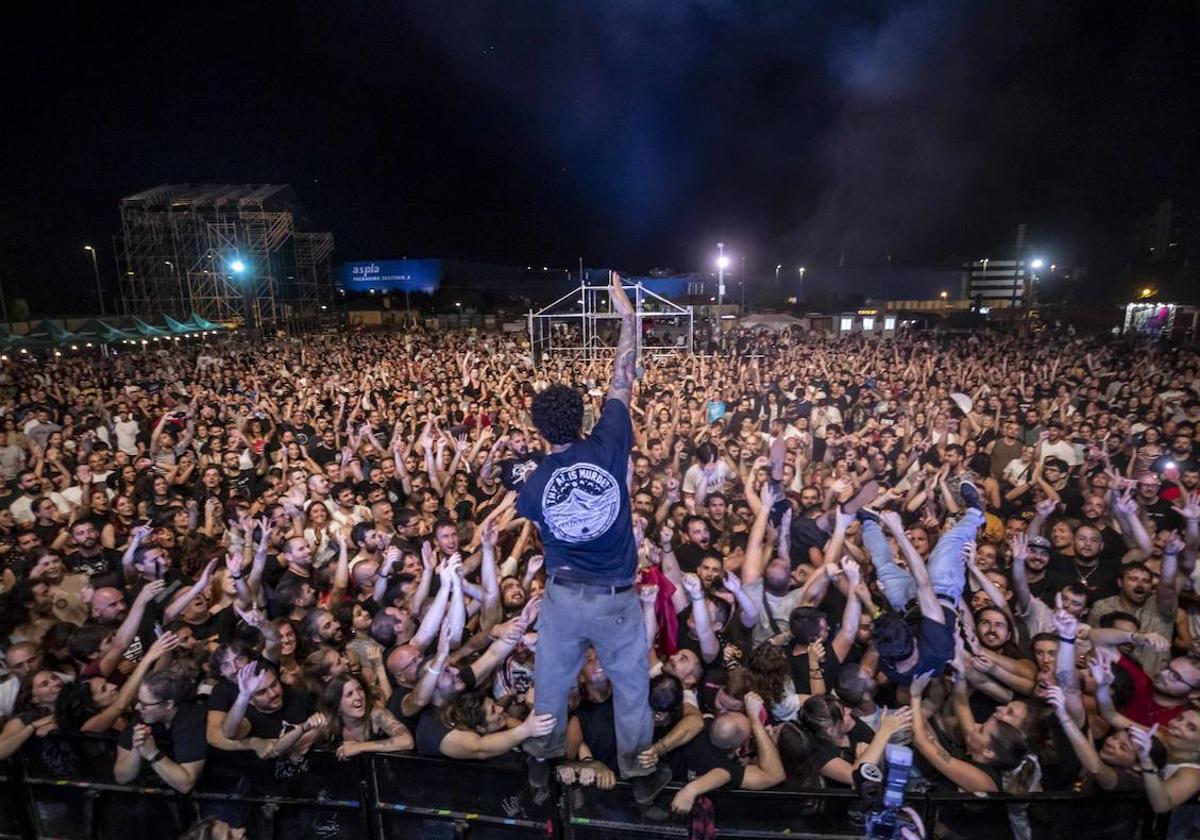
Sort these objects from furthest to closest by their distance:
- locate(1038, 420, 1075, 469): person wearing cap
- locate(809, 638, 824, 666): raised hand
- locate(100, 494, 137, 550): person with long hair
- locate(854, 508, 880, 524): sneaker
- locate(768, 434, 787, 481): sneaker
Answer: locate(1038, 420, 1075, 469): person wearing cap < locate(768, 434, 787, 481): sneaker < locate(100, 494, 137, 550): person with long hair < locate(854, 508, 880, 524): sneaker < locate(809, 638, 824, 666): raised hand

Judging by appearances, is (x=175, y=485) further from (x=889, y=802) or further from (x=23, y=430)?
(x=889, y=802)

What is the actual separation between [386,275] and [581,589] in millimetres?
69674

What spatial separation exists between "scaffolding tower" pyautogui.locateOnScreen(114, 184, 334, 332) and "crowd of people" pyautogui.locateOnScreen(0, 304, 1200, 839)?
3121 centimetres

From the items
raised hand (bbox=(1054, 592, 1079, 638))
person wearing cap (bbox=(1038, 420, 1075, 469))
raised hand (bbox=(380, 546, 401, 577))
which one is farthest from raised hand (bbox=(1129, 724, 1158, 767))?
person wearing cap (bbox=(1038, 420, 1075, 469))

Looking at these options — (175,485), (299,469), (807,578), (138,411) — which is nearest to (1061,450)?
(807,578)

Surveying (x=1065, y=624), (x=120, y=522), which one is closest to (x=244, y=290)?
(x=120, y=522)

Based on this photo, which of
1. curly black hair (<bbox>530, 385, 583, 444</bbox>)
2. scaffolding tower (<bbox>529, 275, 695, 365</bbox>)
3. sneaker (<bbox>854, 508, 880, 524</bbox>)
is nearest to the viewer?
curly black hair (<bbox>530, 385, 583, 444</bbox>)

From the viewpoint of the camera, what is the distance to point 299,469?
22.8 feet

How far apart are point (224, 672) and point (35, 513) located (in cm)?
397

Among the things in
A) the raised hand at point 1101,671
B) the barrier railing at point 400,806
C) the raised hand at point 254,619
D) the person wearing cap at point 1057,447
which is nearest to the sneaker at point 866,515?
the raised hand at point 1101,671

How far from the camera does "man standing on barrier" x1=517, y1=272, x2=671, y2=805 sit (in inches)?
94.0

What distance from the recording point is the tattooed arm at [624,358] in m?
2.76

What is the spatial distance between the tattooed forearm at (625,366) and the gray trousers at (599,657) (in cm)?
82

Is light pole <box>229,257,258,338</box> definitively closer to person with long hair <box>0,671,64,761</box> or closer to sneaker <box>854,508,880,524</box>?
person with long hair <box>0,671,64,761</box>
